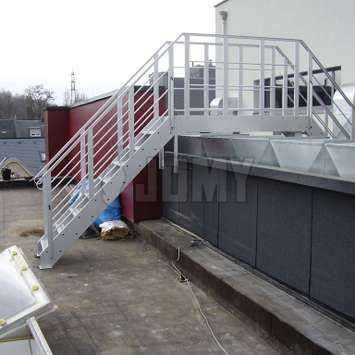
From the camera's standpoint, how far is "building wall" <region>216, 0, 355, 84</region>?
8.92m

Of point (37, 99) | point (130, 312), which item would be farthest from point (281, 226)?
point (37, 99)

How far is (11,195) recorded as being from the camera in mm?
14156

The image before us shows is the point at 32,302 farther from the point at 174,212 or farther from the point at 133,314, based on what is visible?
the point at 174,212

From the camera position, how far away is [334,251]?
4.42 m

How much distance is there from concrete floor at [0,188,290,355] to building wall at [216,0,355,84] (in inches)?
187

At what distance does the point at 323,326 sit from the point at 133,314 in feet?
6.46

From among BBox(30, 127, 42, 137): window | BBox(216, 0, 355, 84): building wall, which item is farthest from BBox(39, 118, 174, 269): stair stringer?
BBox(30, 127, 42, 137): window

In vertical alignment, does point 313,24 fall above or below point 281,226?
above

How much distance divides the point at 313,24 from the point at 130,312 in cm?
685

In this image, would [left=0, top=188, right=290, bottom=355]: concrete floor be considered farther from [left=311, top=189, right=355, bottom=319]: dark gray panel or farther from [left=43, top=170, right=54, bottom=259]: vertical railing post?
[left=311, top=189, right=355, bottom=319]: dark gray panel

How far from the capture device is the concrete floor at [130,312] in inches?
180

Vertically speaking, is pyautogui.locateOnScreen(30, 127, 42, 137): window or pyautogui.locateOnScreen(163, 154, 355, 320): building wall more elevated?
pyautogui.locateOnScreen(30, 127, 42, 137): window

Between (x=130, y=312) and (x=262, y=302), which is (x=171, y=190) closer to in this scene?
(x=130, y=312)

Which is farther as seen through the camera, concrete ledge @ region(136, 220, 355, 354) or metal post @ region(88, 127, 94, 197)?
metal post @ region(88, 127, 94, 197)
